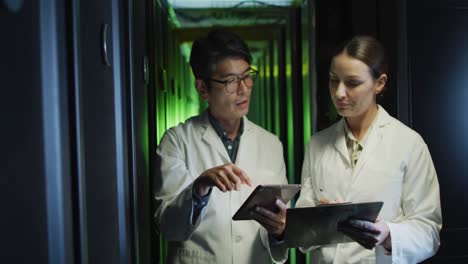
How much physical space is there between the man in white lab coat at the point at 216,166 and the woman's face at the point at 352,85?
30cm

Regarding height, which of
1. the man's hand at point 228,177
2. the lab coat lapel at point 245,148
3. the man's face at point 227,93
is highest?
the man's face at point 227,93

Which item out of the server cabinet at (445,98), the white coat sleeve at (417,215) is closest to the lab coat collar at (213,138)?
the white coat sleeve at (417,215)

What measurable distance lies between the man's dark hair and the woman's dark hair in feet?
1.08

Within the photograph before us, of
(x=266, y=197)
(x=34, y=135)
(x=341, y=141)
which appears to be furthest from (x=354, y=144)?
(x=34, y=135)

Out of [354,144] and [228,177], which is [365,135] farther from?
[228,177]

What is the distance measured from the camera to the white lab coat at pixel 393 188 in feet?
4.45

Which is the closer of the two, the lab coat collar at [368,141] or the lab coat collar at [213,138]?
the lab coat collar at [368,141]

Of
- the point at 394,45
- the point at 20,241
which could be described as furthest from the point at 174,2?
the point at 20,241

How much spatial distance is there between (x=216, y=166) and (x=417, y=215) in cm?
62

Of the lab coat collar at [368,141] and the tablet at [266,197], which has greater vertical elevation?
the lab coat collar at [368,141]

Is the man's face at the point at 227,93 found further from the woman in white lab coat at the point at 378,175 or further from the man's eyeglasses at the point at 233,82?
the woman in white lab coat at the point at 378,175

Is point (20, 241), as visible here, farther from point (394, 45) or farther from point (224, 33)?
point (394, 45)

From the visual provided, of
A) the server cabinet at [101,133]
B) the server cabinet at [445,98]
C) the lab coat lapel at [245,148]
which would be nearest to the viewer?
the server cabinet at [101,133]

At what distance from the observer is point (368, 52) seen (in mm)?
1397
